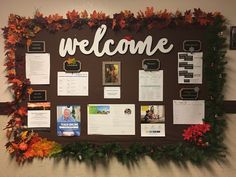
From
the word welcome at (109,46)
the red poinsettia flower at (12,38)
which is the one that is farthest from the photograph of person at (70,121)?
the red poinsettia flower at (12,38)

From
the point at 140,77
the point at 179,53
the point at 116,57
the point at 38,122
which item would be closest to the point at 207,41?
the point at 179,53

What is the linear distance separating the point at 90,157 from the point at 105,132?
0.24 m

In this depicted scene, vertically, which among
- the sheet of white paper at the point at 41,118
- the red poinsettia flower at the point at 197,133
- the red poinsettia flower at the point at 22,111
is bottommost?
the red poinsettia flower at the point at 197,133

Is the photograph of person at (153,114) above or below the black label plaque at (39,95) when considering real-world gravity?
below

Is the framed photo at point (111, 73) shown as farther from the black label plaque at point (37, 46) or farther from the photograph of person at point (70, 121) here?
the black label plaque at point (37, 46)

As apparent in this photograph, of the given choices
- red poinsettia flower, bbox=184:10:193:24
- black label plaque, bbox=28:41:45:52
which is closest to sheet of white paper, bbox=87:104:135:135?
black label plaque, bbox=28:41:45:52

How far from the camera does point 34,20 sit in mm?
2148

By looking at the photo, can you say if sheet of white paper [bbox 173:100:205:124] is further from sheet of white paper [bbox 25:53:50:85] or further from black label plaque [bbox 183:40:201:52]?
sheet of white paper [bbox 25:53:50:85]

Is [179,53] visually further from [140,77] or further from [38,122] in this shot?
[38,122]

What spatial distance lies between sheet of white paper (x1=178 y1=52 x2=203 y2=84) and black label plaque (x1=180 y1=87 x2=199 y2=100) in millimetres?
58

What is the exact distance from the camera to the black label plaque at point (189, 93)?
2119mm

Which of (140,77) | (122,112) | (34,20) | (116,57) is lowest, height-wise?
(122,112)

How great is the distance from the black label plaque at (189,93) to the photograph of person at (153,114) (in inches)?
7.6

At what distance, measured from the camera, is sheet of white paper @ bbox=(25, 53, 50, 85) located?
216 cm
